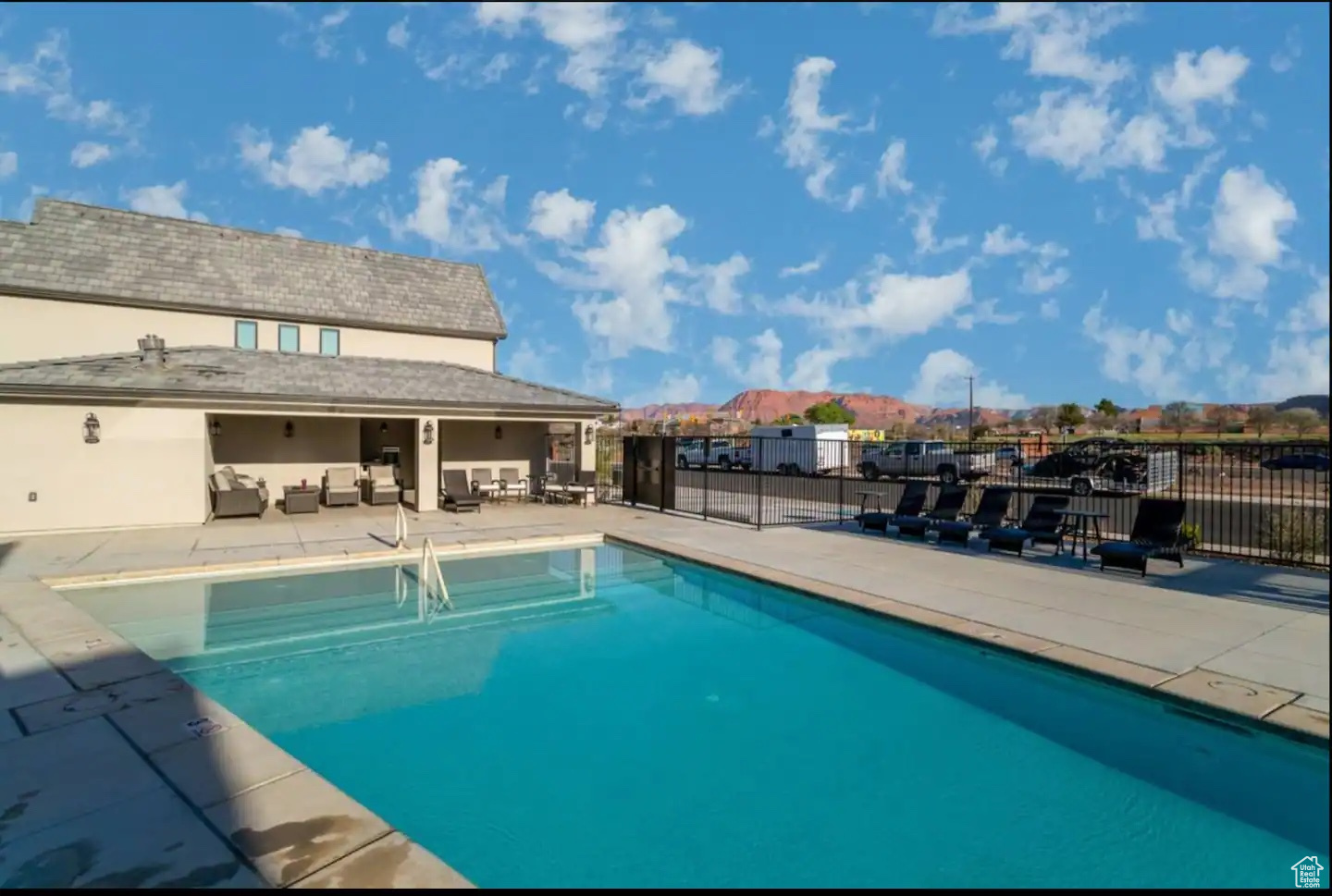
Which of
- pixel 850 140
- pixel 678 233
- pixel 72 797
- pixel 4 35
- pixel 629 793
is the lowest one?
pixel 629 793

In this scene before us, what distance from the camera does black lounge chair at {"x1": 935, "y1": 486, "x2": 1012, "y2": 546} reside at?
1185 centimetres

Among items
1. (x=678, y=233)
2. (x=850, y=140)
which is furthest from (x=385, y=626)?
(x=678, y=233)

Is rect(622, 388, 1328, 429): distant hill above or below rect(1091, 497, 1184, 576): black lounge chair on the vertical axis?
above

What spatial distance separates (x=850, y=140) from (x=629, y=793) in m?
14.4

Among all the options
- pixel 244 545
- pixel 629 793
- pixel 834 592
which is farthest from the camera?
pixel 244 545

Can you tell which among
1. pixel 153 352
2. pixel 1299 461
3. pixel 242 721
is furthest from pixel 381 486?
pixel 1299 461

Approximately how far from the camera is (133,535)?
12.9 m

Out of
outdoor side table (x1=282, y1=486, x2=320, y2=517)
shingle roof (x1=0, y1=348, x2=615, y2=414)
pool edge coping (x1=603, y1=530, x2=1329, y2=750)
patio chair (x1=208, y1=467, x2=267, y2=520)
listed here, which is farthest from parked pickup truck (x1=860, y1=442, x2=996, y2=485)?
patio chair (x1=208, y1=467, x2=267, y2=520)

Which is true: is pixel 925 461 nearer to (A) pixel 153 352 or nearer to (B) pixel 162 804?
(A) pixel 153 352

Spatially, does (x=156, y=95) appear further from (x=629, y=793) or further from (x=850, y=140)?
(x=850, y=140)

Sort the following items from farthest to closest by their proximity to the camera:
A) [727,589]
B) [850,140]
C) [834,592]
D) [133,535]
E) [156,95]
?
1. [850,140]
2. [133,535]
3. [727,589]
4. [834,592]
5. [156,95]

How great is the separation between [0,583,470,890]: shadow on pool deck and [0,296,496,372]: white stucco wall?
15079 mm

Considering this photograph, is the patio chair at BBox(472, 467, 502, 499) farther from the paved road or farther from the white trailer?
the white trailer

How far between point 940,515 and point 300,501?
13.8m
